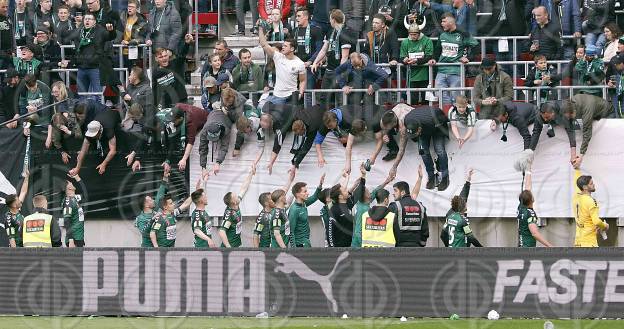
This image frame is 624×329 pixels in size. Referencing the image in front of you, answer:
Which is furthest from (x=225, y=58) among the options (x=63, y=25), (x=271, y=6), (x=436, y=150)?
(x=436, y=150)

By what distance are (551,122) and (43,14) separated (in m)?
9.21

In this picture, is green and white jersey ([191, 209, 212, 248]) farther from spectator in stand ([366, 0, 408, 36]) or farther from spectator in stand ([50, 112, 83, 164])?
spectator in stand ([366, 0, 408, 36])

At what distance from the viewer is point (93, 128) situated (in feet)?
68.3

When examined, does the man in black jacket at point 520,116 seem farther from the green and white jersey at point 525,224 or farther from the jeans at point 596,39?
the jeans at point 596,39

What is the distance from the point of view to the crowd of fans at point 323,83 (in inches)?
760

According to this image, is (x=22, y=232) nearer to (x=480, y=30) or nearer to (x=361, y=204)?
(x=361, y=204)

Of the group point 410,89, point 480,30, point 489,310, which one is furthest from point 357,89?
point 489,310

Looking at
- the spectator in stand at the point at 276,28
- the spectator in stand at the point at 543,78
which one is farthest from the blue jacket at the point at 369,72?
the spectator in stand at the point at 543,78

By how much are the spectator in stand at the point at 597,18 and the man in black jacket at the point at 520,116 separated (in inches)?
65.3

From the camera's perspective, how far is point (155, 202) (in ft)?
68.2

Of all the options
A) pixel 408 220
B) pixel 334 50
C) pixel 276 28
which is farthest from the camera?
pixel 276 28

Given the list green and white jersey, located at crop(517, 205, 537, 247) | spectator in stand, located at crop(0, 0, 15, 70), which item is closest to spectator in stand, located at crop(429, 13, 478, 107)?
green and white jersey, located at crop(517, 205, 537, 247)

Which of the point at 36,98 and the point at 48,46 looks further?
the point at 48,46

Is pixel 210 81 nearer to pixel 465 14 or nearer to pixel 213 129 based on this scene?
pixel 213 129
